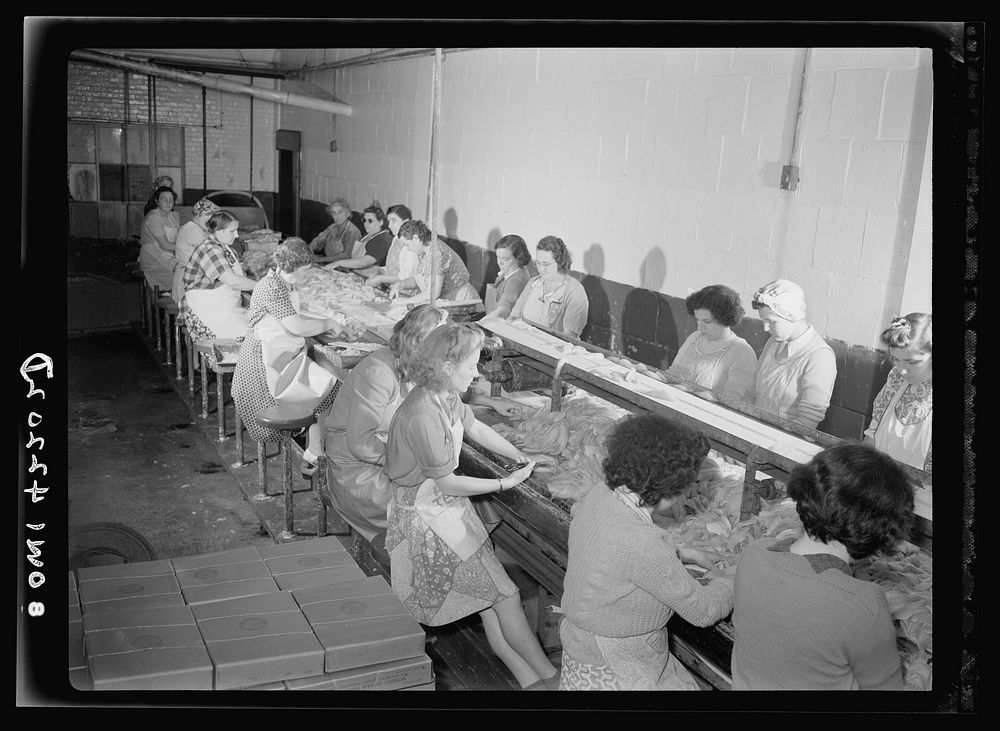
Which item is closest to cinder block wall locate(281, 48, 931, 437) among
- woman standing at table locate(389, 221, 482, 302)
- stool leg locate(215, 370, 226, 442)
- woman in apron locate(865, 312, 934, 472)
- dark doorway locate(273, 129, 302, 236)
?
woman standing at table locate(389, 221, 482, 302)

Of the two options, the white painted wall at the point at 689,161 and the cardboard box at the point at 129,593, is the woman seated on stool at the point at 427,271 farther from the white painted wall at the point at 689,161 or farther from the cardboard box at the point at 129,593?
the cardboard box at the point at 129,593

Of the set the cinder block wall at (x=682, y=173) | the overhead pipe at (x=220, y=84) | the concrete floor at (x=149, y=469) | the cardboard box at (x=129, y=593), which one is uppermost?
the overhead pipe at (x=220, y=84)

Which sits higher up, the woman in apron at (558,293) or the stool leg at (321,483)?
the woman in apron at (558,293)

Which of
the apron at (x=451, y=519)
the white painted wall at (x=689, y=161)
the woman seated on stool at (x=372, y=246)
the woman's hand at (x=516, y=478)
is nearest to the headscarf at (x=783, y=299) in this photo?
the white painted wall at (x=689, y=161)

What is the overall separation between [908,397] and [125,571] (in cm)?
302

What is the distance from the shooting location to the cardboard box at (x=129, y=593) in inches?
109

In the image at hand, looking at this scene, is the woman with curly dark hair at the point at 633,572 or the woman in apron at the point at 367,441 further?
the woman in apron at the point at 367,441

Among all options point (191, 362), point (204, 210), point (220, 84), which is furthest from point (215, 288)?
point (220, 84)

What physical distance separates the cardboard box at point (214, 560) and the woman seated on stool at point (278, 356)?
6.16 feet

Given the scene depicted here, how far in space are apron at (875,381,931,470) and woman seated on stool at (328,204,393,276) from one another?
6102mm

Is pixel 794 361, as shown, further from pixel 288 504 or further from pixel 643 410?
pixel 288 504

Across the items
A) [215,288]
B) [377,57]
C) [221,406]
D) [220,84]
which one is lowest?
[221,406]

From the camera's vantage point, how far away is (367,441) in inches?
160

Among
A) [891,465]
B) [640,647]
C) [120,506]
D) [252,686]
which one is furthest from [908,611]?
[120,506]
